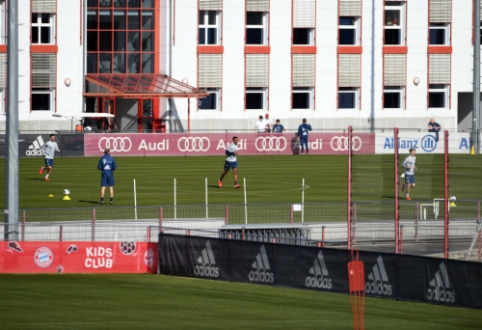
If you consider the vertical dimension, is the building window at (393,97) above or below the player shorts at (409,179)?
above

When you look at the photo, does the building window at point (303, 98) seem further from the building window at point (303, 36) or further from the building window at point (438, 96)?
the building window at point (438, 96)

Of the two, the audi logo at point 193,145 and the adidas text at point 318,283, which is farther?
the audi logo at point 193,145

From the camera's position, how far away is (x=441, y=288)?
19.5m

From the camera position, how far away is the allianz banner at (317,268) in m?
19.2

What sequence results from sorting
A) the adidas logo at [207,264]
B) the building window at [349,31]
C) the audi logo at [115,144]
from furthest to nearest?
the building window at [349,31], the audi logo at [115,144], the adidas logo at [207,264]

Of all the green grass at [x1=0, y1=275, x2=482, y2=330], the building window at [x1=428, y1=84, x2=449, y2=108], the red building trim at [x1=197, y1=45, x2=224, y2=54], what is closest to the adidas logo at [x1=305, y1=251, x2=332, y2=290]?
the green grass at [x1=0, y1=275, x2=482, y2=330]

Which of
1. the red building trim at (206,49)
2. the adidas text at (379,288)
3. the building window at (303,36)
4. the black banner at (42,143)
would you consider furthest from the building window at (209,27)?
the adidas text at (379,288)

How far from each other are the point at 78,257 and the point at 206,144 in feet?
90.9

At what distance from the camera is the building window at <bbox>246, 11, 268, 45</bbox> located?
5909 centimetres

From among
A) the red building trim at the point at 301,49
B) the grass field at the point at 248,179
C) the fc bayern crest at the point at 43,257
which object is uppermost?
the red building trim at the point at 301,49

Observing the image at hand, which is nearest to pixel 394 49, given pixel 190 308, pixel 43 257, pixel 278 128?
pixel 278 128

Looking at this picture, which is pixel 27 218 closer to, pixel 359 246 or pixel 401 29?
pixel 359 246

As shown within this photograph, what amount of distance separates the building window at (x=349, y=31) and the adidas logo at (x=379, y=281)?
40.7 m

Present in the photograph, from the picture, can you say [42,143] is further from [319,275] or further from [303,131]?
[319,275]
